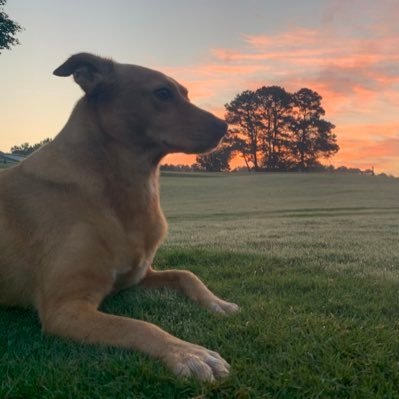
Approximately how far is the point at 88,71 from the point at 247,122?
67.1 meters

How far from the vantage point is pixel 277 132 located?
68938 millimetres

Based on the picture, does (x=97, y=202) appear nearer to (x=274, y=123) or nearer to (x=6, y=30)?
(x=6, y=30)

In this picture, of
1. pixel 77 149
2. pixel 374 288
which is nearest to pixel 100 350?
pixel 77 149

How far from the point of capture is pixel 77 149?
3.73 m

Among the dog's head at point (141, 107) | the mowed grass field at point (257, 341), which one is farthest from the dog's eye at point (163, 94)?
the mowed grass field at point (257, 341)

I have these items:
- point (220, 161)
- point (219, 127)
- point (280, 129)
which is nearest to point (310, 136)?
point (280, 129)

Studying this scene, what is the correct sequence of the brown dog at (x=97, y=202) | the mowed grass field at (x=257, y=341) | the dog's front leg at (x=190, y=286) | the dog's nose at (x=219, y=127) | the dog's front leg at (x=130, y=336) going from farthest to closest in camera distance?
the dog's nose at (x=219, y=127) → the dog's front leg at (x=190, y=286) → the brown dog at (x=97, y=202) → the dog's front leg at (x=130, y=336) → the mowed grass field at (x=257, y=341)

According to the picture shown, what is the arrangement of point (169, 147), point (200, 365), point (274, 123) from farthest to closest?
point (274, 123), point (169, 147), point (200, 365)

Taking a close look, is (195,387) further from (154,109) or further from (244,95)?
(244,95)

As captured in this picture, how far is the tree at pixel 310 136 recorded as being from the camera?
68.7m

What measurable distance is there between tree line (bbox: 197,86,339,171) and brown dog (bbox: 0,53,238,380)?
2395 inches

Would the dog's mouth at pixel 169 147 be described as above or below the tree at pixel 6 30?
below

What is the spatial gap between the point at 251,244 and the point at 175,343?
4.94m

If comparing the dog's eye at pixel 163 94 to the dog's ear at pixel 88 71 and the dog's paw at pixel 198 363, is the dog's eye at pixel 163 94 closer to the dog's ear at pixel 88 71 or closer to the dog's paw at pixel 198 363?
the dog's ear at pixel 88 71
